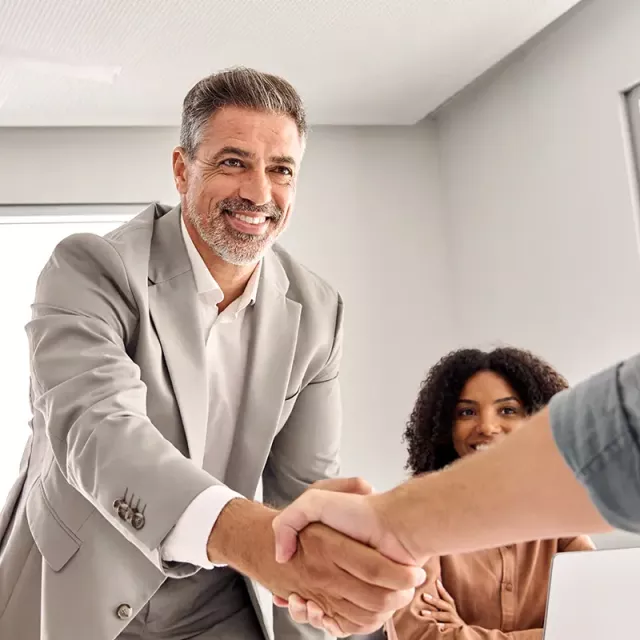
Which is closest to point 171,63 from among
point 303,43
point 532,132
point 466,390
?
point 303,43

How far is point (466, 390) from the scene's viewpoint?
9.18ft

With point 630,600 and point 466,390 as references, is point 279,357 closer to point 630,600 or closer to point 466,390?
point 630,600

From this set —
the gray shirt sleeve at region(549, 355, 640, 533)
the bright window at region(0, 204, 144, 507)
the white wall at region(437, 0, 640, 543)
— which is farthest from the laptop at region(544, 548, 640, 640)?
the bright window at region(0, 204, 144, 507)

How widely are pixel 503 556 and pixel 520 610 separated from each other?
14cm

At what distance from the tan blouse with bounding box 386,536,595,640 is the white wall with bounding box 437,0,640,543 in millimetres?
667

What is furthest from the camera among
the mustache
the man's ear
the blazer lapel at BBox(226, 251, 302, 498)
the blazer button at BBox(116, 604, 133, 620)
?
the man's ear

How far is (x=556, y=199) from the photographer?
3.41 m

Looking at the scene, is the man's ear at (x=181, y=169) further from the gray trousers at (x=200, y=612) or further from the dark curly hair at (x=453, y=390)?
the dark curly hair at (x=453, y=390)

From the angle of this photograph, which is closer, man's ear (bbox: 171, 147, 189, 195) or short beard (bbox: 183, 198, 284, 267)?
short beard (bbox: 183, 198, 284, 267)

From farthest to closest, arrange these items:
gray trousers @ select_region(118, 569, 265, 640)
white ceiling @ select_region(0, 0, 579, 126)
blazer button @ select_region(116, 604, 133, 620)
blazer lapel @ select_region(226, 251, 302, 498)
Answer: white ceiling @ select_region(0, 0, 579, 126)
blazer lapel @ select_region(226, 251, 302, 498)
gray trousers @ select_region(118, 569, 265, 640)
blazer button @ select_region(116, 604, 133, 620)

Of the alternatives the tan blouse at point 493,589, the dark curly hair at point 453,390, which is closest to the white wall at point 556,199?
the dark curly hair at point 453,390

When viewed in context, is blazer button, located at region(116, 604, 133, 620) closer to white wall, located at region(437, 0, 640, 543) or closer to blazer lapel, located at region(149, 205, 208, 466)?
blazer lapel, located at region(149, 205, 208, 466)

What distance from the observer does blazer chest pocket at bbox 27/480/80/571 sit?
4.95ft

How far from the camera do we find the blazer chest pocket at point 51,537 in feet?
4.95
